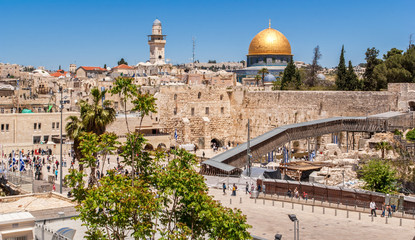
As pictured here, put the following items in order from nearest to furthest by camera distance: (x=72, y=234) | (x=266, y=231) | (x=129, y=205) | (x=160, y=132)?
(x=129, y=205) < (x=72, y=234) < (x=266, y=231) < (x=160, y=132)

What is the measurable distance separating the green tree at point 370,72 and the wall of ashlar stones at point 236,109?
4.54 meters

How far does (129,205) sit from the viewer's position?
9.70 metres

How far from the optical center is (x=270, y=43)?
209 feet

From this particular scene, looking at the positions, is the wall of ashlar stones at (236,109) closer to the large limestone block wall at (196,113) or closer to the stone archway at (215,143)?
the large limestone block wall at (196,113)

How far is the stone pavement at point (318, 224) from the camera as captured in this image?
669 inches

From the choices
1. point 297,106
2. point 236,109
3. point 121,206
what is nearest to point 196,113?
point 236,109

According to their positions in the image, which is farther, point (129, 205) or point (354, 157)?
point (354, 157)

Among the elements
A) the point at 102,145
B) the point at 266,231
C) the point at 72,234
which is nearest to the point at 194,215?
the point at 102,145

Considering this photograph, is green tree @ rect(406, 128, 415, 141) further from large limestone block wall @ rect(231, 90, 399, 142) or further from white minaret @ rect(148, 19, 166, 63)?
white minaret @ rect(148, 19, 166, 63)

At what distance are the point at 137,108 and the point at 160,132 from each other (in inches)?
1238

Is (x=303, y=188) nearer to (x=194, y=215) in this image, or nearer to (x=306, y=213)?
(x=306, y=213)

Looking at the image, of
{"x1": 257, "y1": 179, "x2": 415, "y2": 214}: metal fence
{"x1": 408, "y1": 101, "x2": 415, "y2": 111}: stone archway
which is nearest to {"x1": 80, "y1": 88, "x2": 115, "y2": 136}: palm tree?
{"x1": 257, "y1": 179, "x2": 415, "y2": 214}: metal fence

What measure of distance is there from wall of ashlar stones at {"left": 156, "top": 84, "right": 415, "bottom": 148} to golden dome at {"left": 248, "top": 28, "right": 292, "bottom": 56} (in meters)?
19.9

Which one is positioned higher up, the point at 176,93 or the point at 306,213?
the point at 176,93
